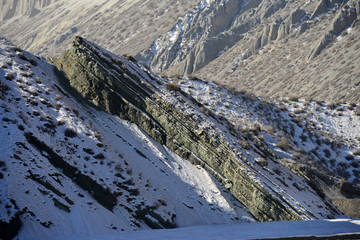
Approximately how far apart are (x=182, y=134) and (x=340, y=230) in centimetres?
869

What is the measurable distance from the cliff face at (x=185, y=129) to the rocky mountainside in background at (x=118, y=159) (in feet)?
0.19

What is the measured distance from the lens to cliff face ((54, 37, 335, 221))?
1527 cm

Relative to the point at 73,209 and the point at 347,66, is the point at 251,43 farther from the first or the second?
the point at 73,209

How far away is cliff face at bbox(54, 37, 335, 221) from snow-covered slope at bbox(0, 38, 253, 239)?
26.1 inches

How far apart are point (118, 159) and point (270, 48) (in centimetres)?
5039

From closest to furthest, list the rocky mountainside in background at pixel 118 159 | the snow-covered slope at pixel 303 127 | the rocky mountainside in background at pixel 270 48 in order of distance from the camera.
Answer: the rocky mountainside in background at pixel 118 159
the snow-covered slope at pixel 303 127
the rocky mountainside in background at pixel 270 48

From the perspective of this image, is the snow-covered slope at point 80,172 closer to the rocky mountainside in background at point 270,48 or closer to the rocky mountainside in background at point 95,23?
the rocky mountainside in background at point 270,48

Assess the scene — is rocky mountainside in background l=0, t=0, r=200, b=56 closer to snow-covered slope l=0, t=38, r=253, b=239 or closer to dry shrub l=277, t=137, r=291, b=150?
dry shrub l=277, t=137, r=291, b=150

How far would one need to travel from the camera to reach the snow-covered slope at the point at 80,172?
9906mm

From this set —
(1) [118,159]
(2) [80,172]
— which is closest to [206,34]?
(1) [118,159]

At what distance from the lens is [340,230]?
1162cm

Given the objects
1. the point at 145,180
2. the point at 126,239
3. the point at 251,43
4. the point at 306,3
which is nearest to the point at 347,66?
the point at 251,43

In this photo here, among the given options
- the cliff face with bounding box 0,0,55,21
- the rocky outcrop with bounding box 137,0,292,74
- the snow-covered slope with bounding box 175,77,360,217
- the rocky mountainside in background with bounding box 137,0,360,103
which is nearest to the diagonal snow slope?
the snow-covered slope with bounding box 175,77,360,217

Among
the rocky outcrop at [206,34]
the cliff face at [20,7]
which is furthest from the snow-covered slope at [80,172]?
the cliff face at [20,7]
